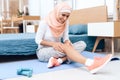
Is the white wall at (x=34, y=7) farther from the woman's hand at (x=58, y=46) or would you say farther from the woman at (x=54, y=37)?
the woman's hand at (x=58, y=46)

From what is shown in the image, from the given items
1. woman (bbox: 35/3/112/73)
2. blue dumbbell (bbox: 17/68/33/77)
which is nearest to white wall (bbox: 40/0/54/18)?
woman (bbox: 35/3/112/73)

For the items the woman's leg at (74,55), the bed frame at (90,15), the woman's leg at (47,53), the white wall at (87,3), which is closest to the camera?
the woman's leg at (74,55)

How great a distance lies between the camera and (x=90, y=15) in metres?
3.88

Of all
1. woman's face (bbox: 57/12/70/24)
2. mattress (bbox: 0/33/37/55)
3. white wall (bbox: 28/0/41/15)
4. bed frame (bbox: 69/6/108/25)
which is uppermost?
white wall (bbox: 28/0/41/15)

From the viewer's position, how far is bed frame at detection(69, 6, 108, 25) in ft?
11.4

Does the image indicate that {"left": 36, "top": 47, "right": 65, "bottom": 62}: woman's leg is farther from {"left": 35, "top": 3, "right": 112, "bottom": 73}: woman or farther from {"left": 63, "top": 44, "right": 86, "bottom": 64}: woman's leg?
{"left": 63, "top": 44, "right": 86, "bottom": 64}: woman's leg

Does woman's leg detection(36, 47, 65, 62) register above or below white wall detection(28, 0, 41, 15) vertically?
below

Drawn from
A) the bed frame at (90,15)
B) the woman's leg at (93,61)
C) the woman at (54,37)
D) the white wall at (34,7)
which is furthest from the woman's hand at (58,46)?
the white wall at (34,7)

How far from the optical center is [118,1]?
3.32m

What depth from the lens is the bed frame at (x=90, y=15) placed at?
3486mm

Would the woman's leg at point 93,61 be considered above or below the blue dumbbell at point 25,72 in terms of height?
above

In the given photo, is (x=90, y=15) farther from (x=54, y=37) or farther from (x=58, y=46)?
(x=58, y=46)

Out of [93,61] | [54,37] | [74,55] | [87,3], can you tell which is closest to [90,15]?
[87,3]

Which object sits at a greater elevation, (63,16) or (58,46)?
(63,16)
